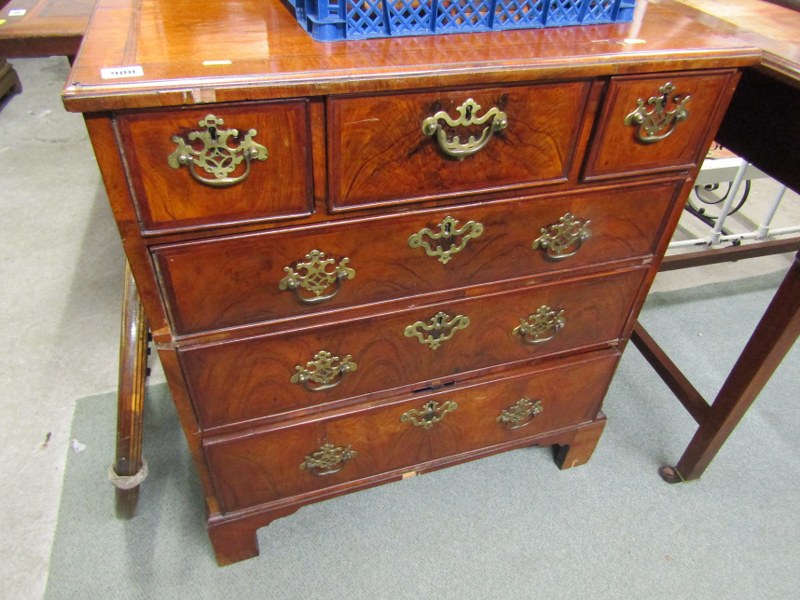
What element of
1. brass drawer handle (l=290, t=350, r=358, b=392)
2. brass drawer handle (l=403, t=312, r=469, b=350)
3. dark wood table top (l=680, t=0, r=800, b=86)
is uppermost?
dark wood table top (l=680, t=0, r=800, b=86)

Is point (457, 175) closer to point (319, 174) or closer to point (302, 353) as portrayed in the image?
point (319, 174)

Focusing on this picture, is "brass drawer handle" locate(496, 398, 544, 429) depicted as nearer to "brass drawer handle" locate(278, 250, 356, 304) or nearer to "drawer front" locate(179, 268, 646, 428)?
"drawer front" locate(179, 268, 646, 428)

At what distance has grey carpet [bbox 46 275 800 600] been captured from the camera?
1.17 metres

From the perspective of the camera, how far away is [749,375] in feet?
3.83

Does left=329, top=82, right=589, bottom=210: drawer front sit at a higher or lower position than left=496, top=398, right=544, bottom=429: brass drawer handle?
higher

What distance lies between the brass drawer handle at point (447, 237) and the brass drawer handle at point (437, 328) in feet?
0.39

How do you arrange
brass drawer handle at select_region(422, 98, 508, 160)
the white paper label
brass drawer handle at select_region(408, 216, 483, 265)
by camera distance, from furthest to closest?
1. brass drawer handle at select_region(408, 216, 483, 265)
2. brass drawer handle at select_region(422, 98, 508, 160)
3. the white paper label

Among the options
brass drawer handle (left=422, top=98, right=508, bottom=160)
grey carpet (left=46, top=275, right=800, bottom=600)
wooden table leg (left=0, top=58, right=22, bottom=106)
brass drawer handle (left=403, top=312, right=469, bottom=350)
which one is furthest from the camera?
wooden table leg (left=0, top=58, right=22, bottom=106)

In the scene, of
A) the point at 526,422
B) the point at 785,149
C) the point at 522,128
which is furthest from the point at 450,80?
the point at 526,422

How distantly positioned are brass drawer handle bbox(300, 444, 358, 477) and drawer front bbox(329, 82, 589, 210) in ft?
1.65

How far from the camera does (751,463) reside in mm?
1421

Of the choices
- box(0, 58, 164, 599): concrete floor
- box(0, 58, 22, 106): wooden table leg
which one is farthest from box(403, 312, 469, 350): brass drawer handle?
box(0, 58, 22, 106): wooden table leg

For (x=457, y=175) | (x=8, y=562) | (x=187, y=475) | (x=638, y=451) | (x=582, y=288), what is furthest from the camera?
(x=638, y=451)

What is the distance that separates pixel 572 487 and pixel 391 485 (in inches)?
16.3
